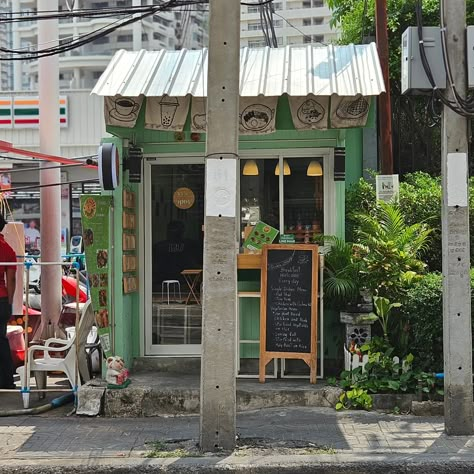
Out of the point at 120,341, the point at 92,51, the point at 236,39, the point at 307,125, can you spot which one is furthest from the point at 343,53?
the point at 92,51

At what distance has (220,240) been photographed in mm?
5789

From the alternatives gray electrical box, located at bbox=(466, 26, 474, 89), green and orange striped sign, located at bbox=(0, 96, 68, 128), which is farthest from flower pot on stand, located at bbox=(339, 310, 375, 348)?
green and orange striped sign, located at bbox=(0, 96, 68, 128)

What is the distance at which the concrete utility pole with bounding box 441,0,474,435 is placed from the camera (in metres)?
6.11

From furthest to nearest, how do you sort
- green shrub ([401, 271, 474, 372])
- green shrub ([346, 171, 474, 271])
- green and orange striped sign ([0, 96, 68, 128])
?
1. green and orange striped sign ([0, 96, 68, 128])
2. green shrub ([346, 171, 474, 271])
3. green shrub ([401, 271, 474, 372])

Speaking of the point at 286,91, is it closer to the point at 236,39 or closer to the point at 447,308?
the point at 236,39

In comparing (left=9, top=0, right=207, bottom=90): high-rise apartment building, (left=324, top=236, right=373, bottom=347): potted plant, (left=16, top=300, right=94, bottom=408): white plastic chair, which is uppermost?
(left=9, top=0, right=207, bottom=90): high-rise apartment building

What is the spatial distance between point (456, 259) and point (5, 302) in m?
5.12

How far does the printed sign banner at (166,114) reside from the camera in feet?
24.7

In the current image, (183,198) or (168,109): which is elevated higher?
(168,109)

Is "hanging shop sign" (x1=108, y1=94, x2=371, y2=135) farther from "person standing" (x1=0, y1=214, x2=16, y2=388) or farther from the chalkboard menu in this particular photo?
"person standing" (x1=0, y1=214, x2=16, y2=388)

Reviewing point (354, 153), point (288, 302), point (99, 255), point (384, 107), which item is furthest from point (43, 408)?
point (384, 107)

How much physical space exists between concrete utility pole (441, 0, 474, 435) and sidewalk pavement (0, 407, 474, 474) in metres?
0.35

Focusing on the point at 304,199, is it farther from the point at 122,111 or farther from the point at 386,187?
the point at 122,111

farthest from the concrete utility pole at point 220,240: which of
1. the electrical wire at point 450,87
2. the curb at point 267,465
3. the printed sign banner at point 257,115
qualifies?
the printed sign banner at point 257,115
